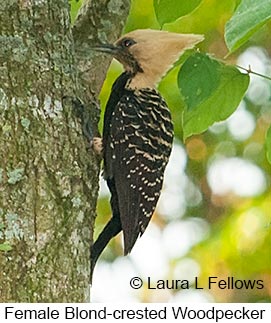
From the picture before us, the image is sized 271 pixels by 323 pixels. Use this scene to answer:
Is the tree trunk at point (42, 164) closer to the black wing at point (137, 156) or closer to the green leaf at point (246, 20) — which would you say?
the black wing at point (137, 156)

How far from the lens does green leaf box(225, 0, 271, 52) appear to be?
1575 mm

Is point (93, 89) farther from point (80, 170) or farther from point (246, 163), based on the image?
point (246, 163)

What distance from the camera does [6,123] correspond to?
223 centimetres

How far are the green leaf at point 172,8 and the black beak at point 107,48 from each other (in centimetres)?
64

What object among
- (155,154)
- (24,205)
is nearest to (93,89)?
(155,154)

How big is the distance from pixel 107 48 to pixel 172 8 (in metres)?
0.78

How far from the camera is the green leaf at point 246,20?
5.17ft

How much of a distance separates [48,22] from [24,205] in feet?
2.06

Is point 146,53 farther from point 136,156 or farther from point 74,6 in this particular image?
point 136,156

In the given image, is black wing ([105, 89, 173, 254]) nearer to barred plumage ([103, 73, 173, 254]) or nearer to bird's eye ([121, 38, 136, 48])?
barred plumage ([103, 73, 173, 254])
